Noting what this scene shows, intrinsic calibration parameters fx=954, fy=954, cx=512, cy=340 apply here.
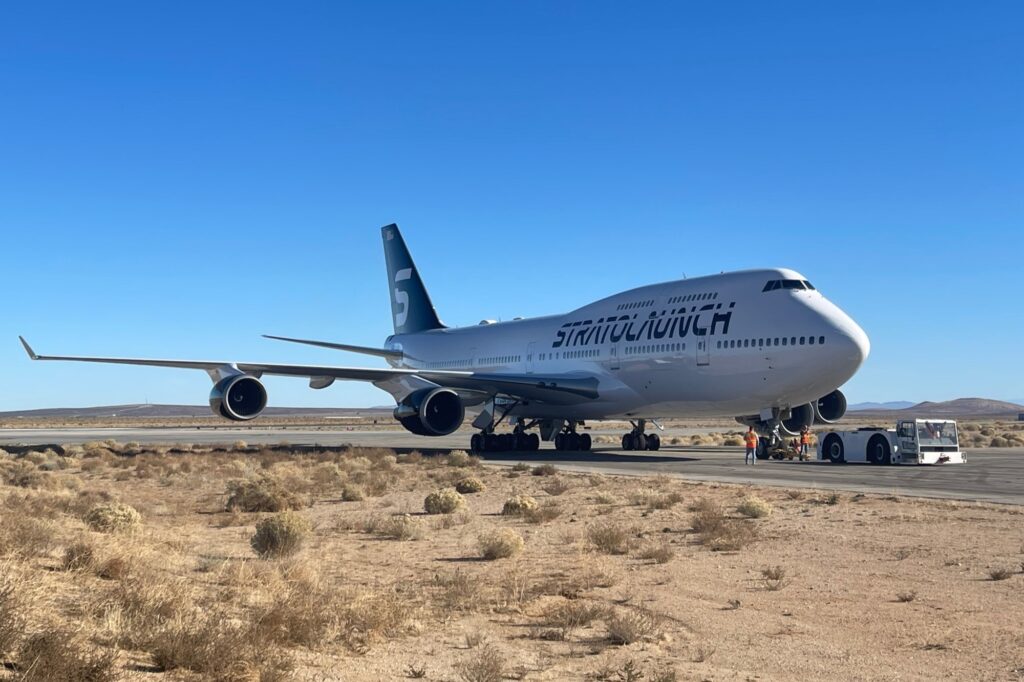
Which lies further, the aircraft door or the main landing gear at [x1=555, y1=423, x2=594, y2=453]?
the main landing gear at [x1=555, y1=423, x2=594, y2=453]

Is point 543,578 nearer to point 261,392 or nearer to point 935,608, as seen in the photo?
point 935,608

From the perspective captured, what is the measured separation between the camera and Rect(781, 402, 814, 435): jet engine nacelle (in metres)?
29.8

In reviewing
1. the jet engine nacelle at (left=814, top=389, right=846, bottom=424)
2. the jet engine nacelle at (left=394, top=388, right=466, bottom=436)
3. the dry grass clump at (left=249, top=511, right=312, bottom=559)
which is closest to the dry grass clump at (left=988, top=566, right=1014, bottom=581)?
the dry grass clump at (left=249, top=511, right=312, bottom=559)

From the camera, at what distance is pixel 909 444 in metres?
25.0

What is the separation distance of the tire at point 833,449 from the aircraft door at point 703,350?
440 centimetres

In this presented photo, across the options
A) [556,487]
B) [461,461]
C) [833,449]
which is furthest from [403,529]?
[833,449]

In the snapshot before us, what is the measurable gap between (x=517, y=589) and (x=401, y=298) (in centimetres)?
3783

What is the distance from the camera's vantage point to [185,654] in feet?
18.2

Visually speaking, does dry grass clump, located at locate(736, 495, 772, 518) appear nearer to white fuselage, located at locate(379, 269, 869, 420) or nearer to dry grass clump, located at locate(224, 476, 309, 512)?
dry grass clump, located at locate(224, 476, 309, 512)

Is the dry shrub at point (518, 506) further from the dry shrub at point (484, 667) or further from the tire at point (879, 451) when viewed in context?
the tire at point (879, 451)

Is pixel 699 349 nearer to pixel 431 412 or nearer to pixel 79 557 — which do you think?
pixel 431 412

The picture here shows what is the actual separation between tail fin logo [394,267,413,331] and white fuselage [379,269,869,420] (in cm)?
1159

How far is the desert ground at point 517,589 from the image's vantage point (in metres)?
5.96

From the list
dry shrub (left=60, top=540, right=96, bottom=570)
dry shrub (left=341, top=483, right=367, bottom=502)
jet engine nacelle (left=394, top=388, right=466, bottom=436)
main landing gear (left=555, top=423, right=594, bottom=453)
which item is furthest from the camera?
main landing gear (left=555, top=423, right=594, bottom=453)
